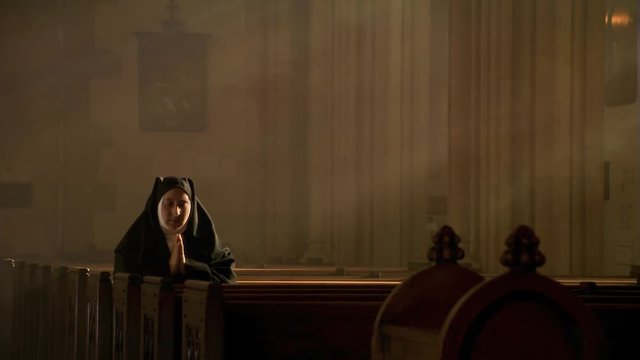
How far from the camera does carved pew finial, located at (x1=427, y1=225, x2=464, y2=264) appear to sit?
3.54m

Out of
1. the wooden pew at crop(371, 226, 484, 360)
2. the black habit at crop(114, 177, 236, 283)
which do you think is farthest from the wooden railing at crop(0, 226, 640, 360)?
the black habit at crop(114, 177, 236, 283)

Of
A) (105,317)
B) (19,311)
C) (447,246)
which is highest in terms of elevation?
(447,246)

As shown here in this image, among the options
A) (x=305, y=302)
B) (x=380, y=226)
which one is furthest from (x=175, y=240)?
(x=380, y=226)

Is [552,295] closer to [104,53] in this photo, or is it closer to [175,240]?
[175,240]

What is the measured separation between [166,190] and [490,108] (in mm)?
5085

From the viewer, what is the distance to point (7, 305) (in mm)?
11609

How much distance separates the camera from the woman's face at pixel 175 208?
7.40m

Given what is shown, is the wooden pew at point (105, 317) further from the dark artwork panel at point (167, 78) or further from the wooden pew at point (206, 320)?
the dark artwork panel at point (167, 78)

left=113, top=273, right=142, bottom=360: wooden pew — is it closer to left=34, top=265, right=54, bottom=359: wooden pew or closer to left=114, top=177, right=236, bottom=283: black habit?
left=114, top=177, right=236, bottom=283: black habit

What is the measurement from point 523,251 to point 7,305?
9.38m

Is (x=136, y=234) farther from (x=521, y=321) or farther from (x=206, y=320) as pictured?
(x=521, y=321)

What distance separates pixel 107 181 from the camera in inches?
715

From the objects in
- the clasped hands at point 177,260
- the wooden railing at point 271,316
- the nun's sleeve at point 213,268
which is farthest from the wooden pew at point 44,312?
the clasped hands at point 177,260

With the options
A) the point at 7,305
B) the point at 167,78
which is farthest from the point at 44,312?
the point at 167,78
